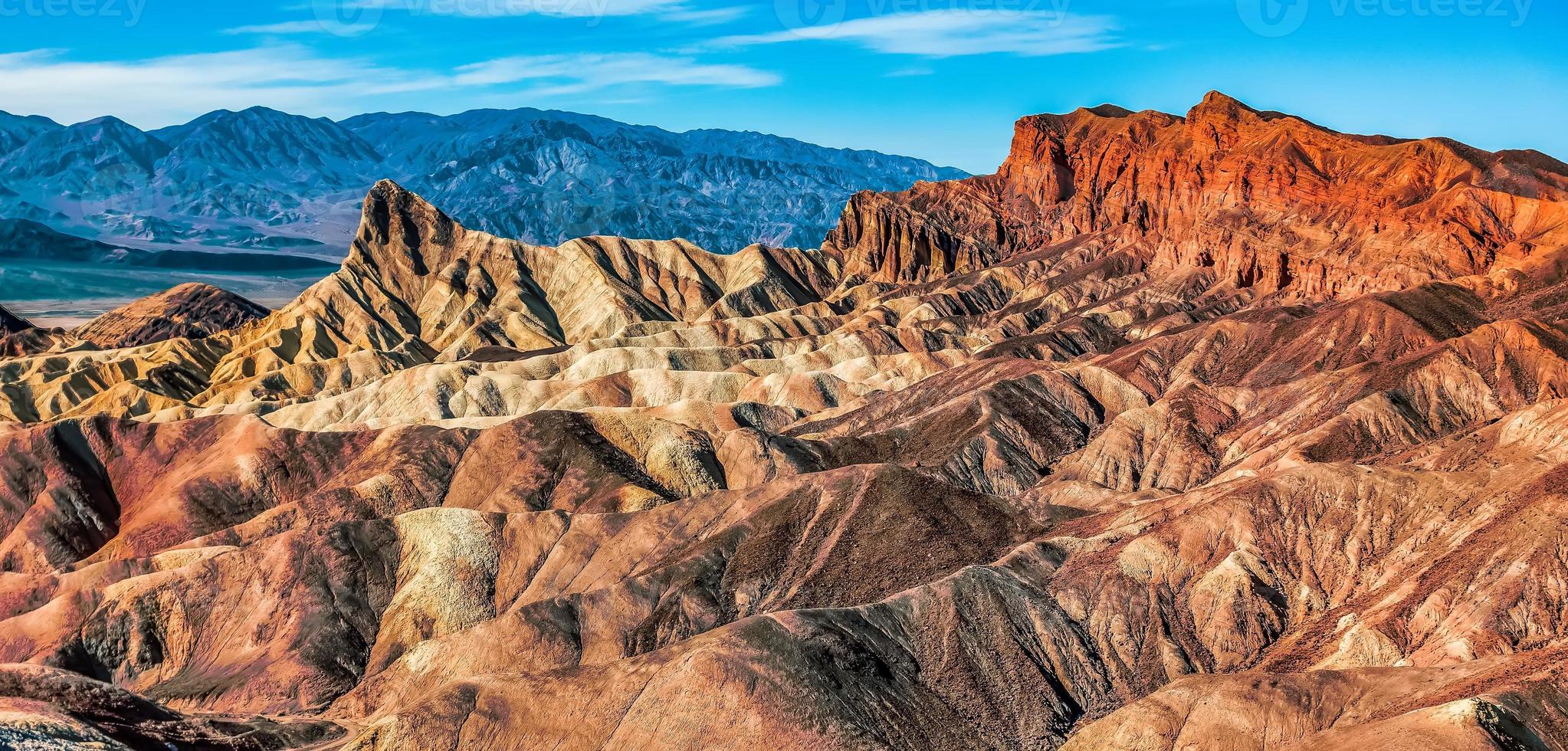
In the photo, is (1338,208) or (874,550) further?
(1338,208)

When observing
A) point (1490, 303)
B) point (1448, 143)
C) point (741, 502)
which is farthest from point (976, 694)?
point (1448, 143)

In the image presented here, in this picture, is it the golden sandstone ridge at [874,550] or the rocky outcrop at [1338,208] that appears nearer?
the golden sandstone ridge at [874,550]

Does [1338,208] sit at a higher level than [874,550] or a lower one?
higher

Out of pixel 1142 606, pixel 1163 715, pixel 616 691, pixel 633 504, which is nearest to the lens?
pixel 1163 715

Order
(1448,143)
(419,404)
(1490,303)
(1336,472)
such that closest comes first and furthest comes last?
(1336,472) < (1490,303) < (419,404) < (1448,143)

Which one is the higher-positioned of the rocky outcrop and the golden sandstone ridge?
the rocky outcrop

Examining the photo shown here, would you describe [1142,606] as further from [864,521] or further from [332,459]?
[332,459]

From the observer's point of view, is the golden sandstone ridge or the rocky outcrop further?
the rocky outcrop

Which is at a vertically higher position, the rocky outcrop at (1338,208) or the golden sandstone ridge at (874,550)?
the rocky outcrop at (1338,208)
